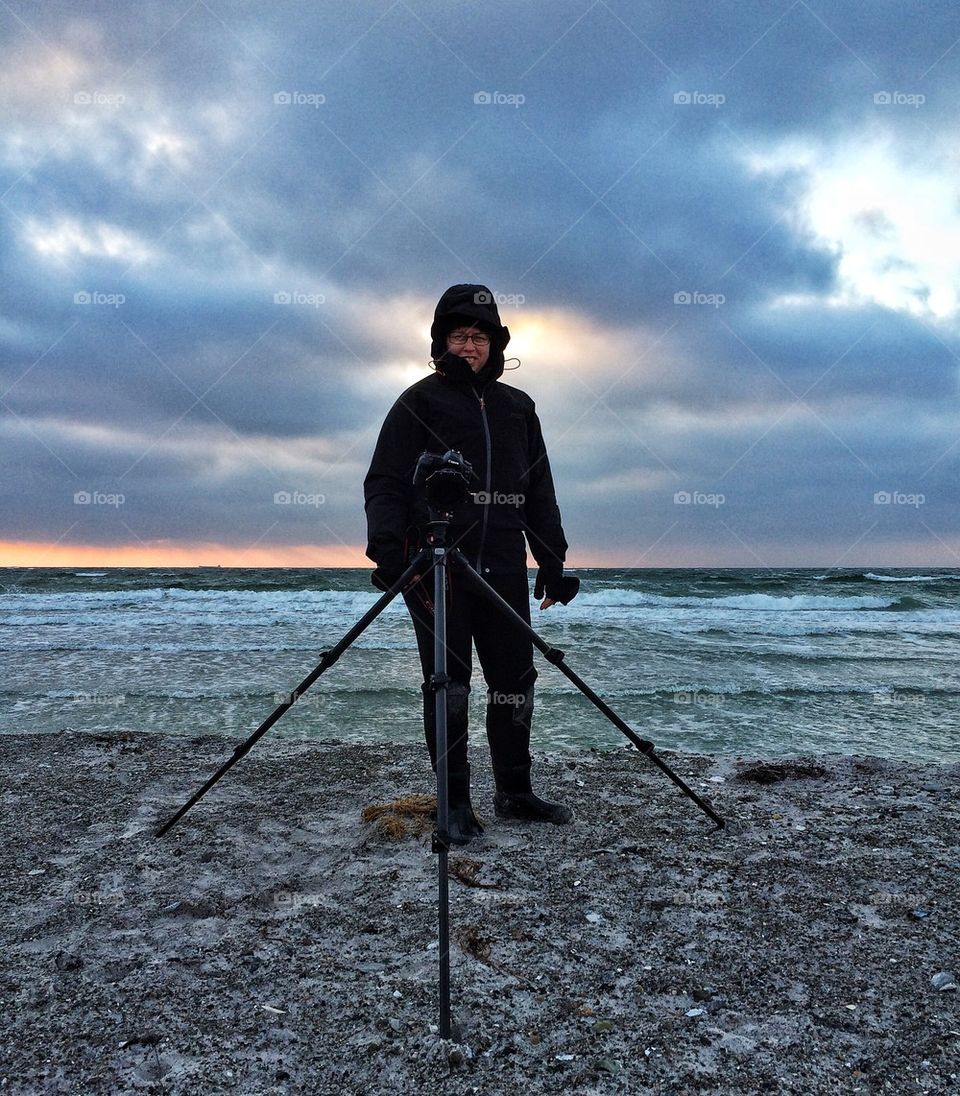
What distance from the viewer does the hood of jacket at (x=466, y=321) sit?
3.26 metres

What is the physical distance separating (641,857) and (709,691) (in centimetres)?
563

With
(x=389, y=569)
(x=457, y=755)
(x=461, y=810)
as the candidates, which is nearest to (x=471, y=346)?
(x=389, y=569)

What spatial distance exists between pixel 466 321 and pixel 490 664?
1720 millimetres

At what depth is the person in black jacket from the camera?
3.18 metres

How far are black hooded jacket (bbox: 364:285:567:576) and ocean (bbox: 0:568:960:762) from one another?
111 inches

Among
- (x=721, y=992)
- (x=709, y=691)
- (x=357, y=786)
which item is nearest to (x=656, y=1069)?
(x=721, y=992)

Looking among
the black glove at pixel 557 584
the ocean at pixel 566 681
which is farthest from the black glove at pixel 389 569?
the ocean at pixel 566 681

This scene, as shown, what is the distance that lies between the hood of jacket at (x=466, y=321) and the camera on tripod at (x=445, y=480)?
1027 millimetres

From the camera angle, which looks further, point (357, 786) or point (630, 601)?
point (630, 601)

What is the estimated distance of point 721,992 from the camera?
6.66ft

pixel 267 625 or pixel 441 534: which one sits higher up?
pixel 441 534

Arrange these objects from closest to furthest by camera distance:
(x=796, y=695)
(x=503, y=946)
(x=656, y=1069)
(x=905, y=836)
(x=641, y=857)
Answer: (x=656, y=1069) → (x=503, y=946) → (x=641, y=857) → (x=905, y=836) → (x=796, y=695)

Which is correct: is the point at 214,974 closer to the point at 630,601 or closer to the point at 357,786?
the point at 357,786

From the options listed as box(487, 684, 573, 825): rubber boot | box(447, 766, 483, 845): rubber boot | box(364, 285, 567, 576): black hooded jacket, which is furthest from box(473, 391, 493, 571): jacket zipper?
box(447, 766, 483, 845): rubber boot
